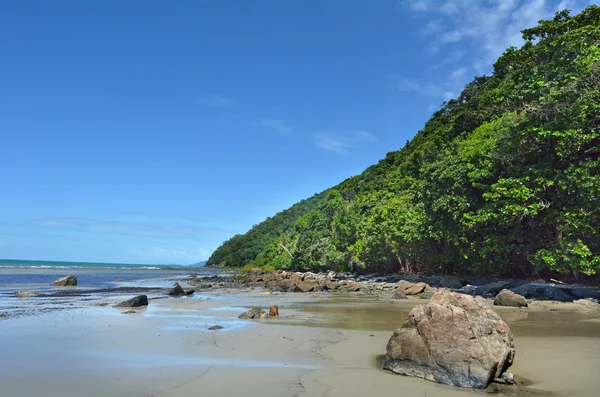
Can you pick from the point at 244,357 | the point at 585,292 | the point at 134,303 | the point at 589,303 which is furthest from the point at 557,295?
the point at 134,303

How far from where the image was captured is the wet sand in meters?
→ 6.11

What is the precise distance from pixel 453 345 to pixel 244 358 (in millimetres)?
3834

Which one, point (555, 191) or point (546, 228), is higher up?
point (555, 191)

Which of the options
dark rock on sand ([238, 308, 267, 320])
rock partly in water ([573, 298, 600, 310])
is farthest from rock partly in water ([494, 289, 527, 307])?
dark rock on sand ([238, 308, 267, 320])

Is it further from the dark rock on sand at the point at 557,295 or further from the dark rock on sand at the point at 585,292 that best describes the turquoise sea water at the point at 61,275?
the dark rock on sand at the point at 585,292

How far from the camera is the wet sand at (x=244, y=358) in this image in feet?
20.0

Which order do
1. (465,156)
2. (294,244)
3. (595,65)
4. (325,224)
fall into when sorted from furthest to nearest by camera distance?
1. (294,244)
2. (325,224)
3. (465,156)
4. (595,65)

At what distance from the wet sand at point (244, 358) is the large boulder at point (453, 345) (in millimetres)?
276

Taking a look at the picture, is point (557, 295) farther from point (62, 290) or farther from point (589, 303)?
point (62, 290)

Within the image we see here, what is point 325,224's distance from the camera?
7388 cm

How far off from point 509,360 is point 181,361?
5.65 m

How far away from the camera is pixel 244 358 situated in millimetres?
8094

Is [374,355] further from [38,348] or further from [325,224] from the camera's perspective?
[325,224]

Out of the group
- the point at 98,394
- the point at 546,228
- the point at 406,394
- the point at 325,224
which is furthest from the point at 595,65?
the point at 325,224
